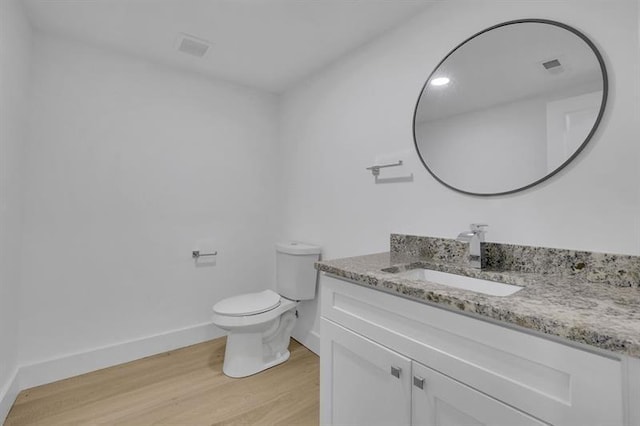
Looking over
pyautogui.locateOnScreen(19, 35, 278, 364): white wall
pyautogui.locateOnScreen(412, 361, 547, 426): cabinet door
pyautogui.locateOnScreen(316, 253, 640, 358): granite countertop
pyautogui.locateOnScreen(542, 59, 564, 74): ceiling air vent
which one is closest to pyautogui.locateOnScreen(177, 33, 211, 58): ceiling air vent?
pyautogui.locateOnScreen(19, 35, 278, 364): white wall

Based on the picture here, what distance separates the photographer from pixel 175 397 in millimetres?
1698

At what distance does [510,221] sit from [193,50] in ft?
7.18

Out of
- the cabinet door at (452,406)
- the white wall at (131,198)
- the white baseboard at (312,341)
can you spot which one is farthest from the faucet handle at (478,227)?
the white wall at (131,198)

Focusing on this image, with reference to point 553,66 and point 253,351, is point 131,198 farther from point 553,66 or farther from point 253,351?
point 553,66

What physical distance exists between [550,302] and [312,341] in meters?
1.81

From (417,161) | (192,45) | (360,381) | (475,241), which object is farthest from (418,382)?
(192,45)

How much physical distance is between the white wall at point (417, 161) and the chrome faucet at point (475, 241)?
0.09m

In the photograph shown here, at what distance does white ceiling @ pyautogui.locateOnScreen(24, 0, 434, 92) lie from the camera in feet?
5.13

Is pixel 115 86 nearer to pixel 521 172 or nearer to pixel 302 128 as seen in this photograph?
pixel 302 128

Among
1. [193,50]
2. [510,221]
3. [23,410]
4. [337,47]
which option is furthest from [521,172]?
[23,410]

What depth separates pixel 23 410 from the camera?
158 centimetres

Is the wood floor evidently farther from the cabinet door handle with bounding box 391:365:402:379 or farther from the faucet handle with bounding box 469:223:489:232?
the faucet handle with bounding box 469:223:489:232

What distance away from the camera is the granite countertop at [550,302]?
60cm

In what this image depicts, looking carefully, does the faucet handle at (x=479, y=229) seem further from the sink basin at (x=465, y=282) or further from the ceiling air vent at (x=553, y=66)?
the ceiling air vent at (x=553, y=66)
